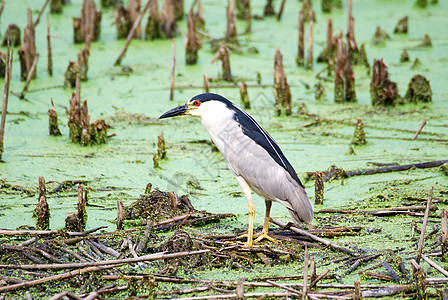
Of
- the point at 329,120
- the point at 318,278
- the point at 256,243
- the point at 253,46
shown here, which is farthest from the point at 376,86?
the point at 318,278

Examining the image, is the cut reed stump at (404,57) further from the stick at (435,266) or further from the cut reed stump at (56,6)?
the stick at (435,266)

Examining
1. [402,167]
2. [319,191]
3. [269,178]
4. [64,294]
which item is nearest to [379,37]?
[402,167]

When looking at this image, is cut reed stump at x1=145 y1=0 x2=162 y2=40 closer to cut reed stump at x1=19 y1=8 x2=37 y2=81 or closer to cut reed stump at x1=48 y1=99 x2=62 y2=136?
cut reed stump at x1=19 y1=8 x2=37 y2=81

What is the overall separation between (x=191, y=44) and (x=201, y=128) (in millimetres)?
2110

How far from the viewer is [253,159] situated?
4.36 metres

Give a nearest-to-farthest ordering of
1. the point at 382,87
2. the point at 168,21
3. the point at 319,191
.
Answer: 1. the point at 319,191
2. the point at 382,87
3. the point at 168,21

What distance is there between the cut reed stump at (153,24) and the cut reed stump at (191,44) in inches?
35.3

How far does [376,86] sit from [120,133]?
3.11 m

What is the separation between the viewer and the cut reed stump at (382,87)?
739 cm

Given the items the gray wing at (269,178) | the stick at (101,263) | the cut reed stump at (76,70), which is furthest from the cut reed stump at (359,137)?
the cut reed stump at (76,70)

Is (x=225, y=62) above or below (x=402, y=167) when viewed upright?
above

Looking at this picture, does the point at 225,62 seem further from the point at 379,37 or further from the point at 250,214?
the point at 250,214

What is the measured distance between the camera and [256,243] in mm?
4219

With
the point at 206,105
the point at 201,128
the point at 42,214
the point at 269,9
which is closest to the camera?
the point at 42,214
